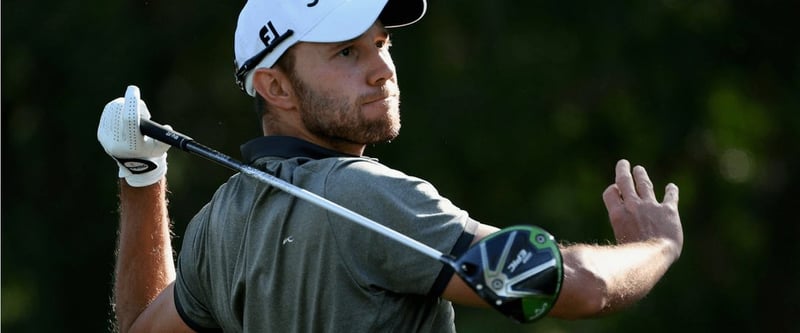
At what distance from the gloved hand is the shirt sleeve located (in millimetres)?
907

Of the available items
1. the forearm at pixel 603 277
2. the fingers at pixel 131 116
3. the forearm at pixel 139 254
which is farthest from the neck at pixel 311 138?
the forearm at pixel 603 277

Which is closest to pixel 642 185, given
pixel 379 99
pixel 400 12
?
pixel 379 99

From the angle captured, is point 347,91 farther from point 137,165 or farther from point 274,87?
point 137,165

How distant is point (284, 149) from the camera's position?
3.97m

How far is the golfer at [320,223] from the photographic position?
11.7 ft

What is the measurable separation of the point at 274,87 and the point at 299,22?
0.21 metres

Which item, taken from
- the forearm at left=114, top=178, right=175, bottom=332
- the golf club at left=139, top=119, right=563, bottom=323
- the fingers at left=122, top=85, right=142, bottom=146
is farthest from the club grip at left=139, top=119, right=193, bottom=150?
the golf club at left=139, top=119, right=563, bottom=323

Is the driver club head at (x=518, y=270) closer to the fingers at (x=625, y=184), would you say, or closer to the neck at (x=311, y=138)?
the fingers at (x=625, y=184)

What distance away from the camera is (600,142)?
11906mm

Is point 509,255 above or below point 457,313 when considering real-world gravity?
above

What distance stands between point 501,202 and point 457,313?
1.04 meters
